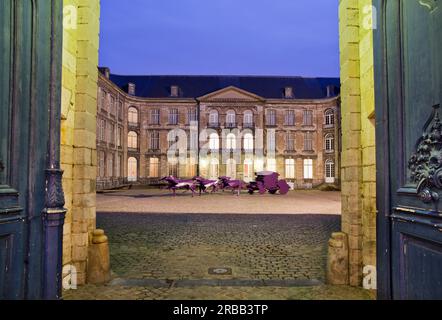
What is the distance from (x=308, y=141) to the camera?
3662 cm

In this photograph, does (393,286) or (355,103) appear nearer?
(393,286)

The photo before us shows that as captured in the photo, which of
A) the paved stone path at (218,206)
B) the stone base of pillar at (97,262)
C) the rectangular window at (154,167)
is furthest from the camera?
the rectangular window at (154,167)

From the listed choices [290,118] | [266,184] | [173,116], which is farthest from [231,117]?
[266,184]

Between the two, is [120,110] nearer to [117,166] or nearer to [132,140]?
[132,140]

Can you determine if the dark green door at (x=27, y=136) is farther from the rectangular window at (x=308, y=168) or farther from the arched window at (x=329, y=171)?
the arched window at (x=329, y=171)

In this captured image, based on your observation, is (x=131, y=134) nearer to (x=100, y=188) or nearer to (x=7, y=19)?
(x=100, y=188)

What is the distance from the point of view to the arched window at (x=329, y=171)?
118 ft

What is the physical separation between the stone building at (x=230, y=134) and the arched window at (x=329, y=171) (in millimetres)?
114

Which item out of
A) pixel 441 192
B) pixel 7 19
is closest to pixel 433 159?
pixel 441 192

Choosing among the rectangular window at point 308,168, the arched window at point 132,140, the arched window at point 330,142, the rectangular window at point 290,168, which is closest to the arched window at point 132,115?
the arched window at point 132,140

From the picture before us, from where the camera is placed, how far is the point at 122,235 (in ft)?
23.9

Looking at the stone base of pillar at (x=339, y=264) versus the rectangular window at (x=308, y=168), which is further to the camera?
the rectangular window at (x=308, y=168)

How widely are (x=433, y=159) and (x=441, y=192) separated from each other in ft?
0.78

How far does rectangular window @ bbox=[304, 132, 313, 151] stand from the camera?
36594 mm
